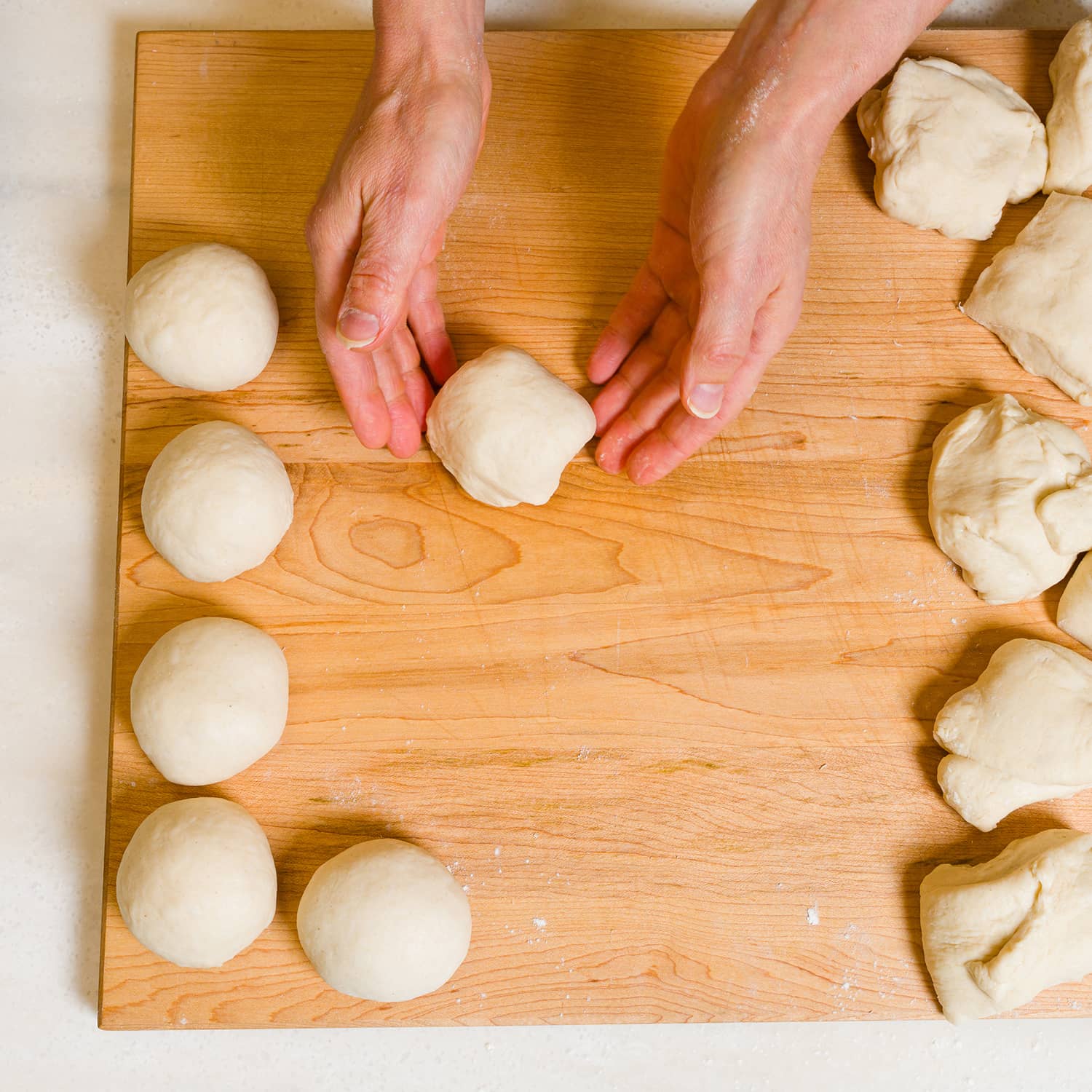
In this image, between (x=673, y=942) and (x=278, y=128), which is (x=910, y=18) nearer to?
(x=278, y=128)

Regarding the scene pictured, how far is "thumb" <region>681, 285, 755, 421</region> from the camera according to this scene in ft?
4.49

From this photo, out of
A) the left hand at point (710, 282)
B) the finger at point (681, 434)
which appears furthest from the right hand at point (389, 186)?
the finger at point (681, 434)

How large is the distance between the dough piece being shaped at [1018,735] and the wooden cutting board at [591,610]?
6 centimetres

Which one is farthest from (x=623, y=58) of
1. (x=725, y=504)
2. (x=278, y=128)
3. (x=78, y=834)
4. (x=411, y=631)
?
(x=78, y=834)

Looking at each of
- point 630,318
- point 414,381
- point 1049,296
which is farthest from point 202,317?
point 1049,296

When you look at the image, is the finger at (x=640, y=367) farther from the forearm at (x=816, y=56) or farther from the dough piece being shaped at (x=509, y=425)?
the forearm at (x=816, y=56)

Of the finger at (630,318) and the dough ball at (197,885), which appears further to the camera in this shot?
the finger at (630,318)

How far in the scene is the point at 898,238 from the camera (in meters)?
1.72

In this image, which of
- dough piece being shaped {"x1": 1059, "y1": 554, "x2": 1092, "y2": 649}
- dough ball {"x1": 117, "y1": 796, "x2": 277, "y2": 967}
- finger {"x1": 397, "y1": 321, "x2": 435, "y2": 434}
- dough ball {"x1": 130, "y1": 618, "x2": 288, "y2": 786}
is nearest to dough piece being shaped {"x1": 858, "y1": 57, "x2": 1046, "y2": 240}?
dough piece being shaped {"x1": 1059, "y1": 554, "x2": 1092, "y2": 649}

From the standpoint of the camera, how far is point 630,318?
1.66 metres

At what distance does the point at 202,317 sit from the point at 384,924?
0.95 metres

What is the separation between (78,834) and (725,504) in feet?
4.03

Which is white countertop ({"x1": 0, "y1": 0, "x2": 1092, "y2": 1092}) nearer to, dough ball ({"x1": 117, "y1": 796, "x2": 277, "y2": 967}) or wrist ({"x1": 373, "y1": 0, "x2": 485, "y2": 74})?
dough ball ({"x1": 117, "y1": 796, "x2": 277, "y2": 967})

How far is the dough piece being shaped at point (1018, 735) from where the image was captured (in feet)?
4.97
